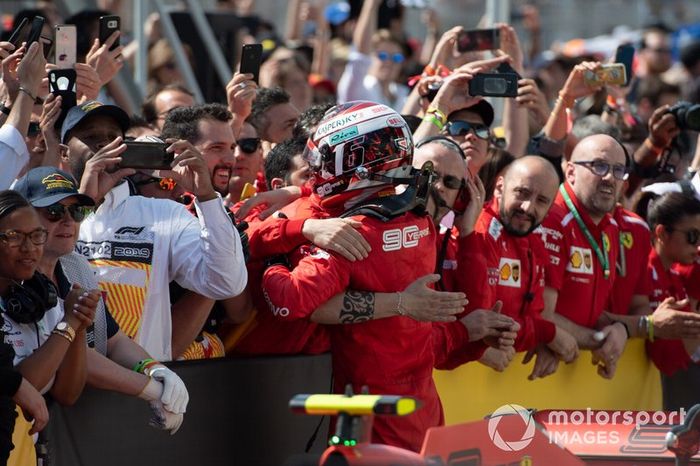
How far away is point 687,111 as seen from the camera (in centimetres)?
878

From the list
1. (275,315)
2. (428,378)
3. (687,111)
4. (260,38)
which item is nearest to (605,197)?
(687,111)

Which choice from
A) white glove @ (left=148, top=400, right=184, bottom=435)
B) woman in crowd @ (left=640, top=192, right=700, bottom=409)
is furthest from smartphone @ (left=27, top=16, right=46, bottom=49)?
woman in crowd @ (left=640, top=192, right=700, bottom=409)

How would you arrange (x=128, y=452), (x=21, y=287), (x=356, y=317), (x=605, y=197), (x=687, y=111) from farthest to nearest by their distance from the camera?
(x=687, y=111) < (x=605, y=197) < (x=356, y=317) < (x=128, y=452) < (x=21, y=287)

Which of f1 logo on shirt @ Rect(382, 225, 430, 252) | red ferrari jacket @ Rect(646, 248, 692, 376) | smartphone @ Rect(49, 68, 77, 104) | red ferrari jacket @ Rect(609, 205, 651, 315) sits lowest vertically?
red ferrari jacket @ Rect(646, 248, 692, 376)

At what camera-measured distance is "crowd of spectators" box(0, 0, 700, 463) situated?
17.5 ft

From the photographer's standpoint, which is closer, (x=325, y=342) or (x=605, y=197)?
(x=325, y=342)

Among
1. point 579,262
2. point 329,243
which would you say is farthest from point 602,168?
point 329,243

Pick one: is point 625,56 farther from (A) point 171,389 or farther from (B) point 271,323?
(A) point 171,389

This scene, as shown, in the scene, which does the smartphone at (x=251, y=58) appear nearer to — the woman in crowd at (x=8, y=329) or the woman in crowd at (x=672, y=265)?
the woman in crowd at (x=8, y=329)

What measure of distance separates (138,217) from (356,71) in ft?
19.5

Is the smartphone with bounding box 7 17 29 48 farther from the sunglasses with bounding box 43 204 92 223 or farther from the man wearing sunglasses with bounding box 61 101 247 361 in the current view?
the sunglasses with bounding box 43 204 92 223

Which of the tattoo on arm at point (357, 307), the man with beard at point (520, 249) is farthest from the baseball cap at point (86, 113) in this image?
the man with beard at point (520, 249)

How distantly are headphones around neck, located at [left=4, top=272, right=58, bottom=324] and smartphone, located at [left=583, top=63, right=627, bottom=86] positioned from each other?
14.9ft

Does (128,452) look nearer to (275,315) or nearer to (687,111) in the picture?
(275,315)
